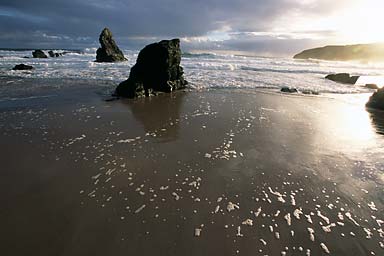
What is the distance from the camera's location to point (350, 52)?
4786 inches

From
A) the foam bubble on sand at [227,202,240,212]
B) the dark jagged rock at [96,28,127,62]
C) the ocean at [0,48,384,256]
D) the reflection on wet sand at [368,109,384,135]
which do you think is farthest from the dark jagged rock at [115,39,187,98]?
the dark jagged rock at [96,28,127,62]

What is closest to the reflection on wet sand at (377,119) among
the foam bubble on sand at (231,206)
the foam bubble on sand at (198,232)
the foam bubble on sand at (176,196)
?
the foam bubble on sand at (231,206)

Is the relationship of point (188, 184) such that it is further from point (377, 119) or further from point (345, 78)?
point (345, 78)

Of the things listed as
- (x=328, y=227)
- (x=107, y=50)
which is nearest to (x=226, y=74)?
(x=328, y=227)

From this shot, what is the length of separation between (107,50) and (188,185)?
47494 millimetres

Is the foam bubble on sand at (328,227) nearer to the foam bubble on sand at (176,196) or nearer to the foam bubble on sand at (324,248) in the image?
the foam bubble on sand at (324,248)

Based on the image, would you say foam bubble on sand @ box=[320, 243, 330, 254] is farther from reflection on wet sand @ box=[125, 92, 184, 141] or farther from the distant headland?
the distant headland

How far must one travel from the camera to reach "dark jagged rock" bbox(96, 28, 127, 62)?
152ft

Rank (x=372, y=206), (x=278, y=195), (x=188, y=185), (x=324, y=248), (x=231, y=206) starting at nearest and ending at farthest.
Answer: (x=324, y=248)
(x=231, y=206)
(x=372, y=206)
(x=278, y=195)
(x=188, y=185)

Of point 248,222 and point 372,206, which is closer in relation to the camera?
point 248,222

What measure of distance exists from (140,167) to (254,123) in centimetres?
541

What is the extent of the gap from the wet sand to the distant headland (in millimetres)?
99722

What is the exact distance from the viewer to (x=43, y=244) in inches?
149

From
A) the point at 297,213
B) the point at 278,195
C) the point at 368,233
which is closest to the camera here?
the point at 368,233
